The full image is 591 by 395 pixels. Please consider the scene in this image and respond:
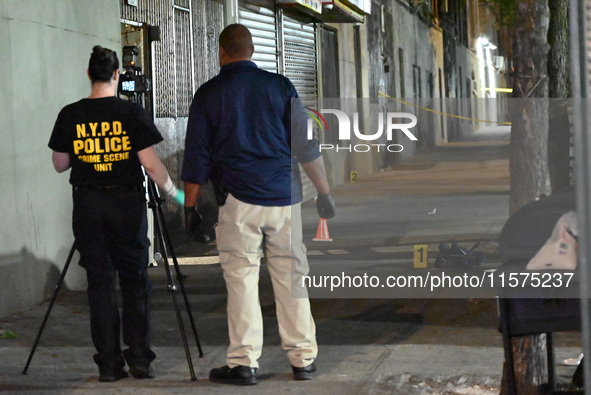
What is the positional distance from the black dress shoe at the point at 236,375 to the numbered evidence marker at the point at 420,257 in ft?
3.60

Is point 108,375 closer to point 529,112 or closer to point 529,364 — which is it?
point 529,364

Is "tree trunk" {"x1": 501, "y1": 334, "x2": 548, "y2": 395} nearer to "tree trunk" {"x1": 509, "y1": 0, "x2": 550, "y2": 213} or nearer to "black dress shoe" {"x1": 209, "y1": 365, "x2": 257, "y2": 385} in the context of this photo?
"tree trunk" {"x1": 509, "y1": 0, "x2": 550, "y2": 213}

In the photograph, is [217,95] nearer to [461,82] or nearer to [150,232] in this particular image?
[150,232]

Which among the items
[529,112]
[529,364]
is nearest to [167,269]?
[529,364]

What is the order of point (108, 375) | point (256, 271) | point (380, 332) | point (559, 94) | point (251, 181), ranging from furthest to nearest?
point (559, 94)
point (380, 332)
point (108, 375)
point (256, 271)
point (251, 181)

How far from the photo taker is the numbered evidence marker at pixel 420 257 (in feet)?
17.0

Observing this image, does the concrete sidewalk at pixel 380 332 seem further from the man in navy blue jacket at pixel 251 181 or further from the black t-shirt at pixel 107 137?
the black t-shirt at pixel 107 137

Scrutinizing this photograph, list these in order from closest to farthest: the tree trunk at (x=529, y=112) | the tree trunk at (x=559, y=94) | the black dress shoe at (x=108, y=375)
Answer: the black dress shoe at (x=108, y=375), the tree trunk at (x=529, y=112), the tree trunk at (x=559, y=94)

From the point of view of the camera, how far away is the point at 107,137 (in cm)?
570

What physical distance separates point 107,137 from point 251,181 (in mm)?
817

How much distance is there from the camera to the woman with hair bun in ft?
18.7

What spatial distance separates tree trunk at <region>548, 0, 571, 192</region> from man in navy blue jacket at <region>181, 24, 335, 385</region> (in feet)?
13.4

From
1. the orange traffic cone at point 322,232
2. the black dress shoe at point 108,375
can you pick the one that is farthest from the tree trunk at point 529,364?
the black dress shoe at point 108,375

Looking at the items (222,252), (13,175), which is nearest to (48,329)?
(13,175)
